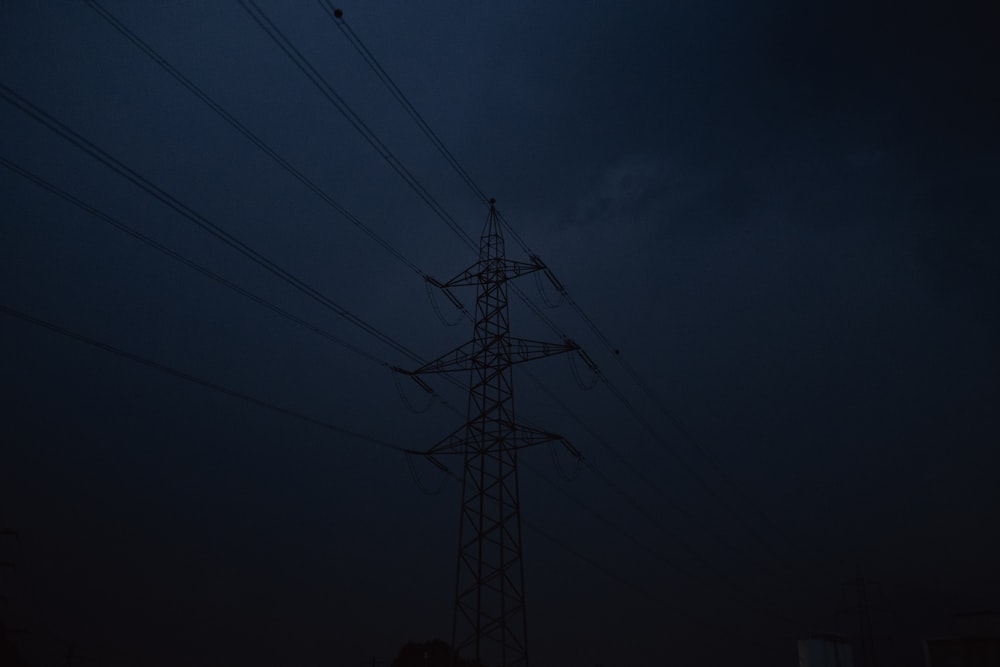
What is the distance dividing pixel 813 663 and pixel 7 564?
3356cm

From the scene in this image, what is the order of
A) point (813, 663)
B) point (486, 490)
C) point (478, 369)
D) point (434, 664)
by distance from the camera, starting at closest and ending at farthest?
point (813, 663), point (486, 490), point (478, 369), point (434, 664)

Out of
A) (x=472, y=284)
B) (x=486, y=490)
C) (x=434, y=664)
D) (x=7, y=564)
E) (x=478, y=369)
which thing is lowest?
(x=434, y=664)

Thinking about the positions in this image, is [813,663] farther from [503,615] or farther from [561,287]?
[561,287]

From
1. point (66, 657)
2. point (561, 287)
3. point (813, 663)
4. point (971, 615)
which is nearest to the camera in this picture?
point (813, 663)

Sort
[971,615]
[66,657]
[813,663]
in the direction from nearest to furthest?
[813,663]
[66,657]
[971,615]

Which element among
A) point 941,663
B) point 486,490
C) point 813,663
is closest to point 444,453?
point 486,490

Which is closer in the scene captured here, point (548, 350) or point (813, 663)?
point (813, 663)

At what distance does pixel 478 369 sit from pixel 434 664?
151 feet

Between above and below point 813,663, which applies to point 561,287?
above

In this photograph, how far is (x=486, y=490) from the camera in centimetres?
2550

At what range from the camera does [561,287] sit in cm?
3044

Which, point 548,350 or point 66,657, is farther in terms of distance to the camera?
point 66,657

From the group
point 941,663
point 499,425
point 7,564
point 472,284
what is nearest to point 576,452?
point 499,425

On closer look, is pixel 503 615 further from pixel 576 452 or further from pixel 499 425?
pixel 576 452
